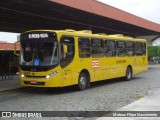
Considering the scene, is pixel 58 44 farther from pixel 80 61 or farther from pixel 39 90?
pixel 39 90

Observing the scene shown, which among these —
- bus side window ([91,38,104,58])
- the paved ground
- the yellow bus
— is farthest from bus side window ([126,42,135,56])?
the paved ground

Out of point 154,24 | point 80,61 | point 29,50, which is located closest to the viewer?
point 29,50

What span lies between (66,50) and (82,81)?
2.07m

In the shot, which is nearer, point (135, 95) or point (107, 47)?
point (135, 95)

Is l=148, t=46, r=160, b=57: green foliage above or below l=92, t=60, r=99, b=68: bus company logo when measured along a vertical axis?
above

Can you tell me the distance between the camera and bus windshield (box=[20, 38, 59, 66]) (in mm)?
14867

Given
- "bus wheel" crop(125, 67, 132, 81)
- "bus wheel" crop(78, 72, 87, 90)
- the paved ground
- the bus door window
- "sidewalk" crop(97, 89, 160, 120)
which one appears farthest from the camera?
"bus wheel" crop(125, 67, 132, 81)

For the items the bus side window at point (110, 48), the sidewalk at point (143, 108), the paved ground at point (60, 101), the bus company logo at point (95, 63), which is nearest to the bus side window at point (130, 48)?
the bus side window at point (110, 48)

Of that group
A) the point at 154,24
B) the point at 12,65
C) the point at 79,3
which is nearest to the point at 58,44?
the point at 79,3

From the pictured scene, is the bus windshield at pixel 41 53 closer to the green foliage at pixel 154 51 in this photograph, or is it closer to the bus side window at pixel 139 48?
the bus side window at pixel 139 48

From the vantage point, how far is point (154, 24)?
39.6 m

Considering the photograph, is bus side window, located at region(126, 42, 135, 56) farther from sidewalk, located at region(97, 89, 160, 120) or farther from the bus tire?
sidewalk, located at region(97, 89, 160, 120)

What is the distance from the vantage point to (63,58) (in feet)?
49.7

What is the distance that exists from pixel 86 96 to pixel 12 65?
18.4 meters
